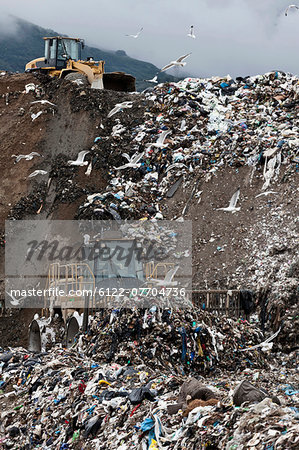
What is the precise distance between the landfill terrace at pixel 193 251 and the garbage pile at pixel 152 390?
2 centimetres

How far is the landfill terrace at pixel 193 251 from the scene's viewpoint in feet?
14.4

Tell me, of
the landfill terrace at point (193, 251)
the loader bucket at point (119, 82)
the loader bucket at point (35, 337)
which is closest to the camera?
the landfill terrace at point (193, 251)

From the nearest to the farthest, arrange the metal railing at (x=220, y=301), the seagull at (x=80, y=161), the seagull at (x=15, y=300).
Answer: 1. the metal railing at (x=220, y=301)
2. the seagull at (x=15, y=300)
3. the seagull at (x=80, y=161)

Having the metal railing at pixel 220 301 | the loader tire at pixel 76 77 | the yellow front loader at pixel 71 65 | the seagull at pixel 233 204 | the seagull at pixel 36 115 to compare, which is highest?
the yellow front loader at pixel 71 65

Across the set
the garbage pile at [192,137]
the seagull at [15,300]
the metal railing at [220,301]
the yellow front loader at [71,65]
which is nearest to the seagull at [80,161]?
the garbage pile at [192,137]

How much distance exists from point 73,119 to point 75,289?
26.5ft

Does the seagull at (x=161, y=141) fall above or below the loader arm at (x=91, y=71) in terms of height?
below

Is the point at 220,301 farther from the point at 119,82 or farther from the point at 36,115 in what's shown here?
the point at 119,82

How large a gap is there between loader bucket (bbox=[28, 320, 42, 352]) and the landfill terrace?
0.34 meters

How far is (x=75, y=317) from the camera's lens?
8797mm

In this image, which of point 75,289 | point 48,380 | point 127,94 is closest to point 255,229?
point 75,289

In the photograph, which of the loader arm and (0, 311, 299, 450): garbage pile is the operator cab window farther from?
(0, 311, 299, 450): garbage pile

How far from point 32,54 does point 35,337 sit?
41484mm

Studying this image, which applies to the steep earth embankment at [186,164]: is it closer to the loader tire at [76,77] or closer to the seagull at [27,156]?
the seagull at [27,156]
